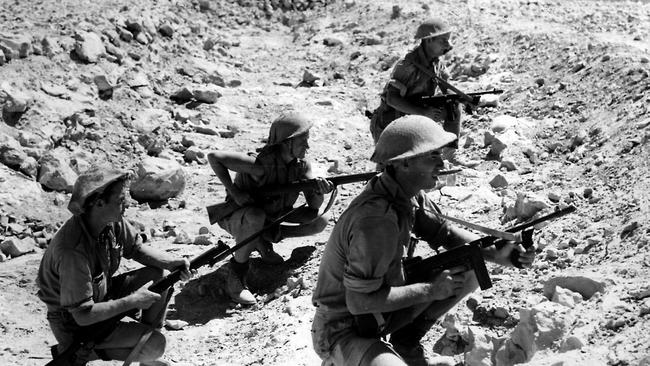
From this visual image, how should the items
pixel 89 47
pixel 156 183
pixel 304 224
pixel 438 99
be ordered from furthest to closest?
1. pixel 89 47
2. pixel 156 183
3. pixel 438 99
4. pixel 304 224

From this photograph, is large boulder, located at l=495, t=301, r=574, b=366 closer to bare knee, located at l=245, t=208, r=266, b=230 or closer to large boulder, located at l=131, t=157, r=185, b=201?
bare knee, located at l=245, t=208, r=266, b=230

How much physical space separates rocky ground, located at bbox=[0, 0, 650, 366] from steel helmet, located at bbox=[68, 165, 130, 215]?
5.45 feet

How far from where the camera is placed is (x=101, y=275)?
6070mm

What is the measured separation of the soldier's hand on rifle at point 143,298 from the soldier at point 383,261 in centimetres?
111

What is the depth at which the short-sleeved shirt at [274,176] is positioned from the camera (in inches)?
321

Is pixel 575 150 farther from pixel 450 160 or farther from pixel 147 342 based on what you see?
pixel 147 342

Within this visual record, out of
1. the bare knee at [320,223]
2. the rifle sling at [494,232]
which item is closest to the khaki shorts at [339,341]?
the rifle sling at [494,232]

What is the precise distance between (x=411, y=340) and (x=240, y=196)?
111 inches

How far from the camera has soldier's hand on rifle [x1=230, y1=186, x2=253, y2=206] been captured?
26.8 feet

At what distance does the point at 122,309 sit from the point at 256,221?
2357 millimetres

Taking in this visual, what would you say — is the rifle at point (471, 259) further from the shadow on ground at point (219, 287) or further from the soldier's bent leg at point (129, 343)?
the shadow on ground at point (219, 287)

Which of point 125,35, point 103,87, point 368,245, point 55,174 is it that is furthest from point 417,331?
point 125,35

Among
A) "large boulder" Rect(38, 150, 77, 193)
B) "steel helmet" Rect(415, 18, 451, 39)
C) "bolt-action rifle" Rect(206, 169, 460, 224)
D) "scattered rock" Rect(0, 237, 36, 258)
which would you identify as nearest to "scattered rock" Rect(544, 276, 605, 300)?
"bolt-action rifle" Rect(206, 169, 460, 224)

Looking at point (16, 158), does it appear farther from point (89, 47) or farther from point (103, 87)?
point (89, 47)
